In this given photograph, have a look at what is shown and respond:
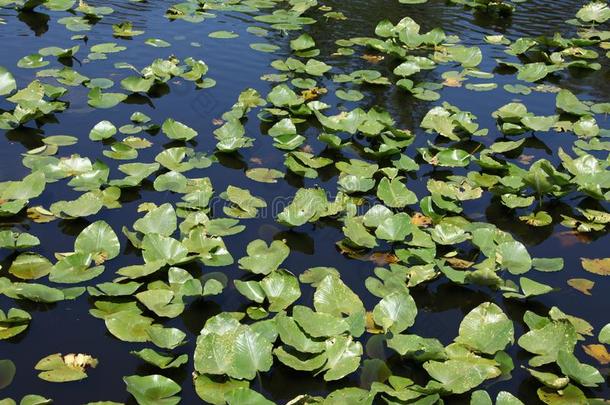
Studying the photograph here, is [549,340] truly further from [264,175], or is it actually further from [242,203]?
[264,175]

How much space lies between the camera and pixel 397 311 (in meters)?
3.14

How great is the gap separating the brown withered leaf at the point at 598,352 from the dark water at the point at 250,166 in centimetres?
17

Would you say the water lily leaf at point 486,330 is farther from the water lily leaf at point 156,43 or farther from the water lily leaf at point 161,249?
the water lily leaf at point 156,43

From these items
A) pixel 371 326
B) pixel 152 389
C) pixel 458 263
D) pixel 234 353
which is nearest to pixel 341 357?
pixel 371 326

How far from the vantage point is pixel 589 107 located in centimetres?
571

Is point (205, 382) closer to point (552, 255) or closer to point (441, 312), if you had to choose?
point (441, 312)

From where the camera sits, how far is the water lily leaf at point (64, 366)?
9.27 ft

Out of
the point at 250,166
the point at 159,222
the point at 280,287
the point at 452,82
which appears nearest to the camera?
the point at 280,287

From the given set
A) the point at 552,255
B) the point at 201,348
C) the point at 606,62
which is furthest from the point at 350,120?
the point at 606,62

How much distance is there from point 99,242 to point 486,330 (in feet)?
6.38

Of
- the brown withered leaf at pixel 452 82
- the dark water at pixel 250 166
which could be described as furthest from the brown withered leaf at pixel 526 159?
the brown withered leaf at pixel 452 82

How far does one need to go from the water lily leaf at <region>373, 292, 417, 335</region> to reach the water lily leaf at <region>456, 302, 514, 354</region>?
23 cm

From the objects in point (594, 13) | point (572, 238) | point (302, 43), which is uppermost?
point (594, 13)

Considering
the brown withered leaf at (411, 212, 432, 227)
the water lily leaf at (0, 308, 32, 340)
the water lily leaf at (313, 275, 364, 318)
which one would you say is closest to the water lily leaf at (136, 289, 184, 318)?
the water lily leaf at (0, 308, 32, 340)
